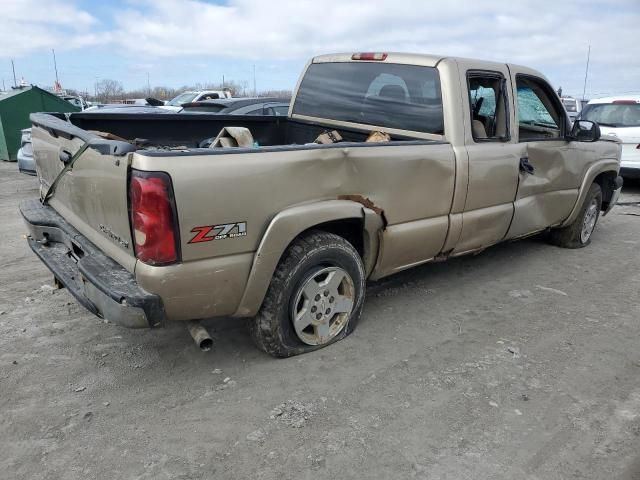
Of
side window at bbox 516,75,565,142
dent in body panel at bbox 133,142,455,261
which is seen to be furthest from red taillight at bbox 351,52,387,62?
side window at bbox 516,75,565,142

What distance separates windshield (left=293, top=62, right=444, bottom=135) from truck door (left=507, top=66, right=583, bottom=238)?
0.98 meters

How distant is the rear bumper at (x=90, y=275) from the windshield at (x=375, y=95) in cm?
247

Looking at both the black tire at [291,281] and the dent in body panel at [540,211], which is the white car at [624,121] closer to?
the dent in body panel at [540,211]

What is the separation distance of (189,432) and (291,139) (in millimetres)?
3243

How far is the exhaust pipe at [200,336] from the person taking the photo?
2896mm

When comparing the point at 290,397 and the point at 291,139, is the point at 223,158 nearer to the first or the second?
the point at 290,397

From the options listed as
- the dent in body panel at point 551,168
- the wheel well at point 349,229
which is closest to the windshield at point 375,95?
the wheel well at point 349,229

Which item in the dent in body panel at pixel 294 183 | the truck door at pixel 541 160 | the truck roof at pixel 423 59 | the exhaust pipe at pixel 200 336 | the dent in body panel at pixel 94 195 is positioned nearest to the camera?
the dent in body panel at pixel 294 183

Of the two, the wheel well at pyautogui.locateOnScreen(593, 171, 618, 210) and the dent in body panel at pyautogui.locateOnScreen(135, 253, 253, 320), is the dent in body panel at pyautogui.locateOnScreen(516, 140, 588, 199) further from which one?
the dent in body panel at pyautogui.locateOnScreen(135, 253, 253, 320)

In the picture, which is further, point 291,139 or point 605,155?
point 605,155

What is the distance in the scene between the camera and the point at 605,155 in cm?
588

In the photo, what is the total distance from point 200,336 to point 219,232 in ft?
2.08

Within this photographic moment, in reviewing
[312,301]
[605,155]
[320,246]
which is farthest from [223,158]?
[605,155]

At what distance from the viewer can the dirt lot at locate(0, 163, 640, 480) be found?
2475mm
